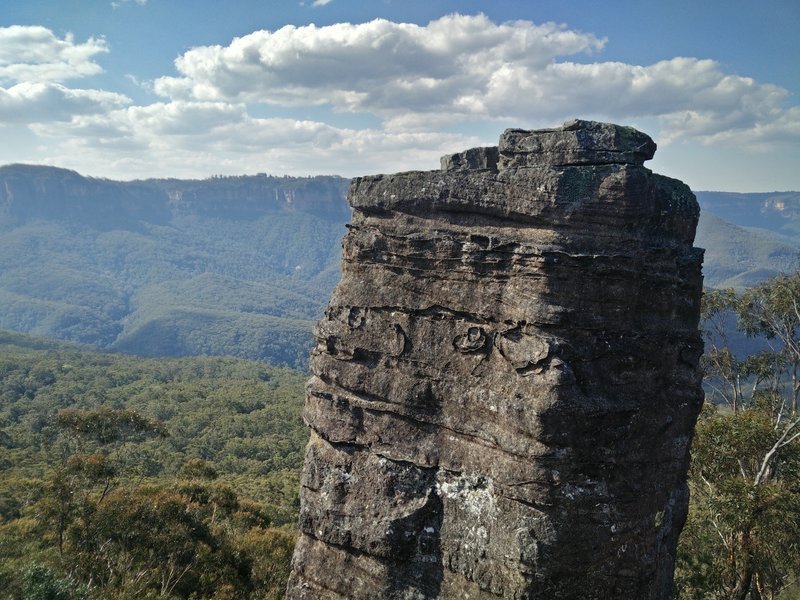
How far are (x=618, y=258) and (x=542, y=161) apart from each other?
9.21ft

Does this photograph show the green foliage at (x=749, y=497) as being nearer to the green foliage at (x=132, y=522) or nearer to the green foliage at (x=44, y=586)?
the green foliage at (x=132, y=522)

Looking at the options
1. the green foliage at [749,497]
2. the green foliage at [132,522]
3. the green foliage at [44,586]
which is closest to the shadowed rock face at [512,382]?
the green foliage at [44,586]

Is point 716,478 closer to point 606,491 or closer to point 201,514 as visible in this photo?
point 606,491

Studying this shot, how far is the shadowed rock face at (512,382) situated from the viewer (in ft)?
41.4

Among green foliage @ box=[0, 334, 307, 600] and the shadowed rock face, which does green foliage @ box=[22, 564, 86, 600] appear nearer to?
green foliage @ box=[0, 334, 307, 600]

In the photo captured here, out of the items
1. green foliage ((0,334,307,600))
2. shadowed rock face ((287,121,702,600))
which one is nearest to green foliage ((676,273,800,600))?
shadowed rock face ((287,121,702,600))

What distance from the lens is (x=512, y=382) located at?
13008 millimetres

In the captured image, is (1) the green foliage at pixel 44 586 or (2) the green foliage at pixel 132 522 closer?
(1) the green foliage at pixel 44 586

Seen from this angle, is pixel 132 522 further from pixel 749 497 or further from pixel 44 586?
pixel 749 497

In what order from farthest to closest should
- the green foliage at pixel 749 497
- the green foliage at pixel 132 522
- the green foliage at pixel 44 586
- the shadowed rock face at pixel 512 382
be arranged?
the green foliage at pixel 132 522
the green foliage at pixel 749 497
the green foliage at pixel 44 586
the shadowed rock face at pixel 512 382

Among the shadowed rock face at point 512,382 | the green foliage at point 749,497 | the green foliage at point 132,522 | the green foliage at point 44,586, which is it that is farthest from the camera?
the green foliage at point 132,522

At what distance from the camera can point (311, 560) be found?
1538 cm

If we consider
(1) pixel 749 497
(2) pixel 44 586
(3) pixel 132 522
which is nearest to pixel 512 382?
(1) pixel 749 497

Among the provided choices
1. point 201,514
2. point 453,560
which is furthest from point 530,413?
point 201,514
